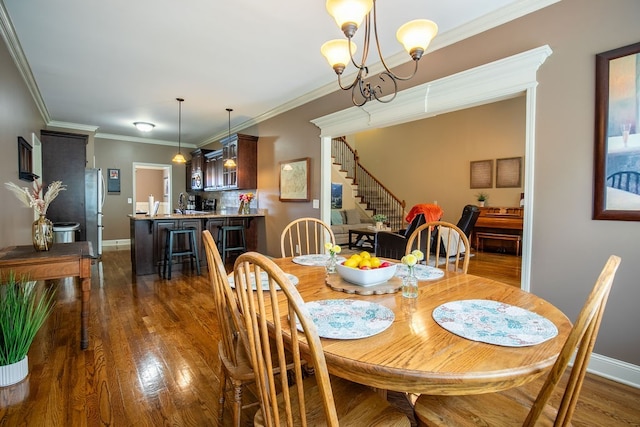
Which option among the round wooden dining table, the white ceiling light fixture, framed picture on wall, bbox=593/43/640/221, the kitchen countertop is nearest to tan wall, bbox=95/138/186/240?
the white ceiling light fixture

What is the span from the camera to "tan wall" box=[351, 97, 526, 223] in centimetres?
629

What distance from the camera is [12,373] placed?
1.84 meters

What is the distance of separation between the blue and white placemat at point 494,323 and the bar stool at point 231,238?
4432 mm

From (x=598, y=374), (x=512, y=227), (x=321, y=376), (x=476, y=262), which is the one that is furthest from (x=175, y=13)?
(x=512, y=227)

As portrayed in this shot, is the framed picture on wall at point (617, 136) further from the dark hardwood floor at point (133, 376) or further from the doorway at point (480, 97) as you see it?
the dark hardwood floor at point (133, 376)

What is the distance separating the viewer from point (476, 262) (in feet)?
17.7

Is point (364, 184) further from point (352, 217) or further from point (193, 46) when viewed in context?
point (193, 46)

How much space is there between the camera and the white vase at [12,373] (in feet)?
5.96

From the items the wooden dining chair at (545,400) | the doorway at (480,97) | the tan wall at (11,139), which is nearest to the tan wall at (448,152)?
the doorway at (480,97)

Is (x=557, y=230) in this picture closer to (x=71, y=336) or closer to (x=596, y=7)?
(x=596, y=7)

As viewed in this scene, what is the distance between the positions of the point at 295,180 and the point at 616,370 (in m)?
3.89

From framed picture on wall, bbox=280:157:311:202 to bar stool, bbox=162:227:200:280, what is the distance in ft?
4.99

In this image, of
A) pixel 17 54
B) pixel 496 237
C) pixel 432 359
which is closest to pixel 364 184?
pixel 496 237

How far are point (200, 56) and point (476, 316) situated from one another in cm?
348
